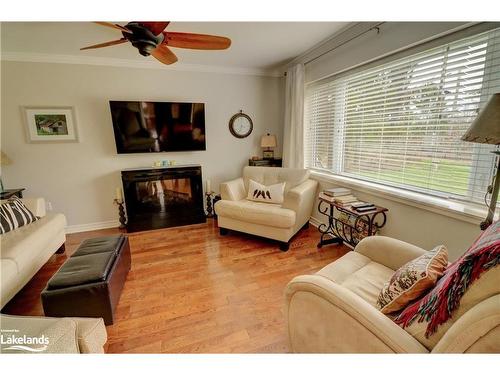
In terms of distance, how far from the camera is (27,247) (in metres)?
1.82

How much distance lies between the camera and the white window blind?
4.99 feet

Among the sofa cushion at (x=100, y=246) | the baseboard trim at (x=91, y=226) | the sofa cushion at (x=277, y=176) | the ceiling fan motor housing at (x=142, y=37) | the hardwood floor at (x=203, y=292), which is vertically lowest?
the hardwood floor at (x=203, y=292)

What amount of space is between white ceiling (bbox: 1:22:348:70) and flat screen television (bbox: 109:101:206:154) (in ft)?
2.04

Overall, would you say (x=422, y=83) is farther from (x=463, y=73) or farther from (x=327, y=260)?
(x=327, y=260)

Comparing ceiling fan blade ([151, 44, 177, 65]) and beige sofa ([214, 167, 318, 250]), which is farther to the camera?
beige sofa ([214, 167, 318, 250])

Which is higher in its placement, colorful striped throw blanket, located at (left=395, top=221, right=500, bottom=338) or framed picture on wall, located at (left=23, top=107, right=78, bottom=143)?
framed picture on wall, located at (left=23, top=107, right=78, bottom=143)

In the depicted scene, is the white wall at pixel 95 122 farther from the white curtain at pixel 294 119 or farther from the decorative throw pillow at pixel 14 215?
the decorative throw pillow at pixel 14 215

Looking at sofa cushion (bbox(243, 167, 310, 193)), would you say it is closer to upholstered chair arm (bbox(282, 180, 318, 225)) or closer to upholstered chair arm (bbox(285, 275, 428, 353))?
upholstered chair arm (bbox(282, 180, 318, 225))

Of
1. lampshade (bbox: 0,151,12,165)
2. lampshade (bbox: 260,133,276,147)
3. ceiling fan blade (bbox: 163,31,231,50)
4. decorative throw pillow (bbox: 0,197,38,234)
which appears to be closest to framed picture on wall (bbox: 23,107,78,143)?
lampshade (bbox: 0,151,12,165)

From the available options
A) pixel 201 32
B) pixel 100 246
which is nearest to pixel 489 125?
pixel 201 32

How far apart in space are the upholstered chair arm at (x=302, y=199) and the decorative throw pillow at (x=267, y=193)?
0.25m

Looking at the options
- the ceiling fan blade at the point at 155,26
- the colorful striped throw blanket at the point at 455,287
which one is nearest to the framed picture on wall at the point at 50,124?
the ceiling fan blade at the point at 155,26

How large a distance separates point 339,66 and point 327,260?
2149 millimetres

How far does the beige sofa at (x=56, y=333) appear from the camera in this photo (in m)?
0.78
